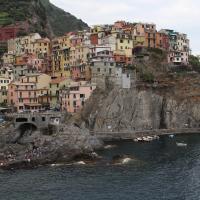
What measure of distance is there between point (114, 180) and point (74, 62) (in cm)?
6625

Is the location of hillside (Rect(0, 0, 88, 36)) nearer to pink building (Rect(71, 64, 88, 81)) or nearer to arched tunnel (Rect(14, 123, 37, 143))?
pink building (Rect(71, 64, 88, 81))

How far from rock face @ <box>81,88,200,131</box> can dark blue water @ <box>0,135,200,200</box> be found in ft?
78.3

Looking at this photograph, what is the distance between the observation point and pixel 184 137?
410 feet

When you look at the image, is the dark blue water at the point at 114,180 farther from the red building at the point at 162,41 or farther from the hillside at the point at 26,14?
the hillside at the point at 26,14

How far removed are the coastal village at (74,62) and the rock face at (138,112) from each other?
10.4 ft

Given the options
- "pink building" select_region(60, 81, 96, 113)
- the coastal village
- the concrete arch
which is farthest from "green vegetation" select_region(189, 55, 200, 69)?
the concrete arch

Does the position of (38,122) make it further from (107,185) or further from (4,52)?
(4,52)

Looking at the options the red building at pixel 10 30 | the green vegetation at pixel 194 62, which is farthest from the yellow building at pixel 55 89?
the red building at pixel 10 30

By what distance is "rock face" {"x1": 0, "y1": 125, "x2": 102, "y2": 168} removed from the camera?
319 ft

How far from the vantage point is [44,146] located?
338 feet

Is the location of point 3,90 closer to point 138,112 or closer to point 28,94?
point 28,94

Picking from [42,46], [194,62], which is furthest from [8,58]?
[194,62]

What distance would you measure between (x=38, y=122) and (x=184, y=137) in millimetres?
33719

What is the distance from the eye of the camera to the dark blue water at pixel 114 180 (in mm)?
73750
